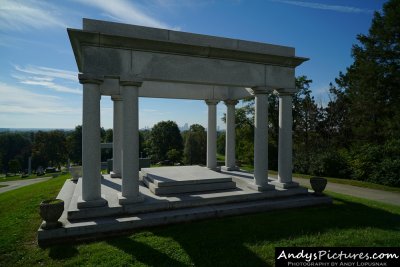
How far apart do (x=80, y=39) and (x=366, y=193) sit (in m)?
18.8

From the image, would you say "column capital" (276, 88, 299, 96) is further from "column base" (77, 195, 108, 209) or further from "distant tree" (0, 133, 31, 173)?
"distant tree" (0, 133, 31, 173)

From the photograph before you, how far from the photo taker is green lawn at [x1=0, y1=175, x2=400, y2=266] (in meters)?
7.20

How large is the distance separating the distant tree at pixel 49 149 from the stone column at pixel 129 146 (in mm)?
81548

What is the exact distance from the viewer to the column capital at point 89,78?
9.57 meters

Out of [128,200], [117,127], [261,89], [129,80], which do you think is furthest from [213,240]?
[117,127]

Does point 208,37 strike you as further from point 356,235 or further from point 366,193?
point 366,193

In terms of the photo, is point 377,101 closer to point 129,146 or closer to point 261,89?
point 261,89

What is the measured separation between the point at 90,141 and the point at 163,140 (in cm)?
5565

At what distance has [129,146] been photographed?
10.2 metres

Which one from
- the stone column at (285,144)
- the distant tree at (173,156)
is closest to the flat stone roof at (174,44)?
the stone column at (285,144)

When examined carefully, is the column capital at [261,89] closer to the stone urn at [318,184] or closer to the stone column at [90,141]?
the stone urn at [318,184]

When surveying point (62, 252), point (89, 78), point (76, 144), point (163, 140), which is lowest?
point (62, 252)

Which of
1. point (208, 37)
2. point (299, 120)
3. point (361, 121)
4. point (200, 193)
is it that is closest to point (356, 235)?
point (200, 193)

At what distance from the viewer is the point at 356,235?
8.84 meters
